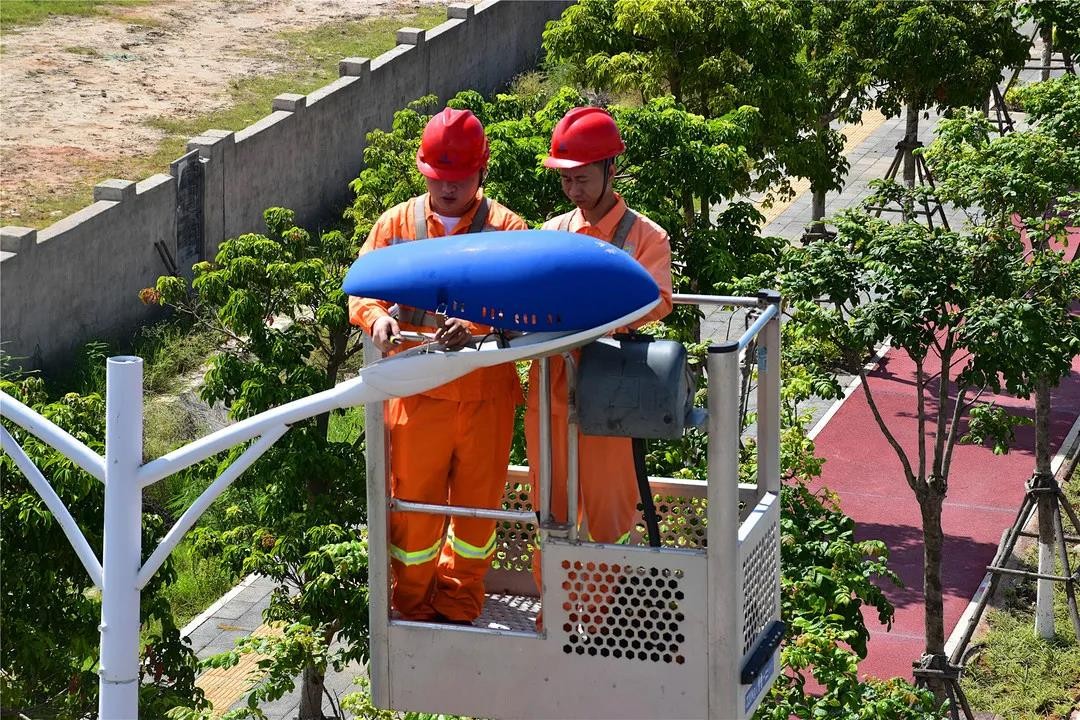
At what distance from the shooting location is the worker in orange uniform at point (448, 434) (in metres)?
7.56

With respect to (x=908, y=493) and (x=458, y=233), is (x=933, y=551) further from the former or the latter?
(x=458, y=233)

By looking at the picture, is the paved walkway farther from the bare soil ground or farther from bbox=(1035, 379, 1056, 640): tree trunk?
the bare soil ground

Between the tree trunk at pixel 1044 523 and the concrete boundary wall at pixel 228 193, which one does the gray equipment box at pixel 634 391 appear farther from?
the concrete boundary wall at pixel 228 193

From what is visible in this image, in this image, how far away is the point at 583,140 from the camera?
7.54 metres

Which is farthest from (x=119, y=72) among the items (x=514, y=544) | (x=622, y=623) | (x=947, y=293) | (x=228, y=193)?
(x=622, y=623)

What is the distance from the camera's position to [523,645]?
7.46 meters

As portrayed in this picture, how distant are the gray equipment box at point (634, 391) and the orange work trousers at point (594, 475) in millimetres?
449

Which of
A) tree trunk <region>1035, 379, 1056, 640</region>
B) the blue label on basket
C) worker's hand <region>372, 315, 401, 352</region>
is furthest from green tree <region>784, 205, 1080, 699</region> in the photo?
worker's hand <region>372, 315, 401, 352</region>

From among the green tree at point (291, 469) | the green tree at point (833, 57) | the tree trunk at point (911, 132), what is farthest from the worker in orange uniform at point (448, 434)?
the tree trunk at point (911, 132)

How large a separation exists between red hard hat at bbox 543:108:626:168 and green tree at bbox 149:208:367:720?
190 inches

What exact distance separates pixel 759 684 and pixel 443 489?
1.50 meters

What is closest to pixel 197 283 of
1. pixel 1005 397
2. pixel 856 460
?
pixel 856 460

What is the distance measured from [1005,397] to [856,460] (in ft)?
7.92

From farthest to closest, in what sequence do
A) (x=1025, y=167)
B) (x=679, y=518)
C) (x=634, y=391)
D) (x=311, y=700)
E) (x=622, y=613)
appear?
1. (x=311, y=700)
2. (x=1025, y=167)
3. (x=679, y=518)
4. (x=622, y=613)
5. (x=634, y=391)
